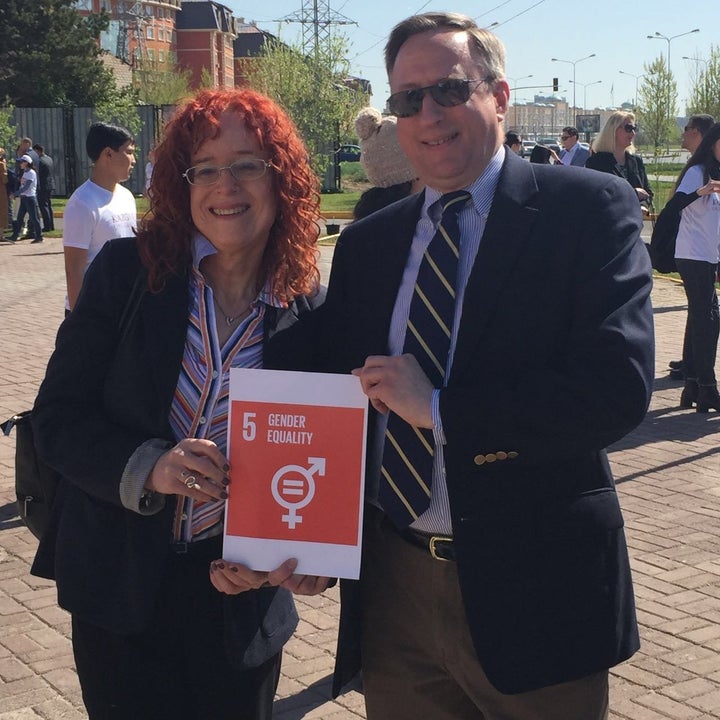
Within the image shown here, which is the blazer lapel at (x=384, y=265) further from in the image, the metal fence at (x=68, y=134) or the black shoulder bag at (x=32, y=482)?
the metal fence at (x=68, y=134)

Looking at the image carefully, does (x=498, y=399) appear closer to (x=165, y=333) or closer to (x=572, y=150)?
(x=165, y=333)

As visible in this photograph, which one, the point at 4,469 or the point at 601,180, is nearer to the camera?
the point at 601,180

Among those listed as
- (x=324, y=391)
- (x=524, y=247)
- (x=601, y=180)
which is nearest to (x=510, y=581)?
(x=324, y=391)

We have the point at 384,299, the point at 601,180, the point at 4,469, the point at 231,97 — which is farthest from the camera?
the point at 4,469

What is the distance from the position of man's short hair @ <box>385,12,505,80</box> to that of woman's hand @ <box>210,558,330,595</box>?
3.91ft

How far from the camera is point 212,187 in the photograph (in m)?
2.60

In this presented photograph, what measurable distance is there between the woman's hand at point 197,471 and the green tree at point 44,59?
47188 millimetres

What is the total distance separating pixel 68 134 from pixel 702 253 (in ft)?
96.8

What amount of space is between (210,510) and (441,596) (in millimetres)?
598

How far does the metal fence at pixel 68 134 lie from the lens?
114ft

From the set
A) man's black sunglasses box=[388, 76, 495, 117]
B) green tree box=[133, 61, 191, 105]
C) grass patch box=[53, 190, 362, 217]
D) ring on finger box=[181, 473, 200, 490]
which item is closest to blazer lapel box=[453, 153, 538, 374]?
man's black sunglasses box=[388, 76, 495, 117]

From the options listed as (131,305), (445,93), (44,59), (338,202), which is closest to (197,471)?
(131,305)

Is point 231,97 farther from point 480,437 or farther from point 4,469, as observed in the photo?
point 4,469

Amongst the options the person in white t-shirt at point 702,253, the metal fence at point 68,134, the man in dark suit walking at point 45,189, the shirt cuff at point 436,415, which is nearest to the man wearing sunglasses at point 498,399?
the shirt cuff at point 436,415
